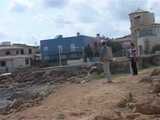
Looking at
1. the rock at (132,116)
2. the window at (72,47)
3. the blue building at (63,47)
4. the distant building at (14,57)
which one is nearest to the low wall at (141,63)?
the blue building at (63,47)

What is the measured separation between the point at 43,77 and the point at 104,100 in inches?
1833

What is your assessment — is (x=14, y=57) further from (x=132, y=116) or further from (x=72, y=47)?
(x=132, y=116)

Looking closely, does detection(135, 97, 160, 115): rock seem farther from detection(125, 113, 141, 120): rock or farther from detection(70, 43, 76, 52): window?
detection(70, 43, 76, 52): window

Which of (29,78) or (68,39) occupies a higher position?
(68,39)

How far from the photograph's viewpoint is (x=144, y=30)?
74.2m

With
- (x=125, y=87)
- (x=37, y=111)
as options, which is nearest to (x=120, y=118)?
(x=37, y=111)

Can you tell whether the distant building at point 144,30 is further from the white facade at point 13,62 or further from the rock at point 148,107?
→ the rock at point 148,107

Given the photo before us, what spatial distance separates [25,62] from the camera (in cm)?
8481

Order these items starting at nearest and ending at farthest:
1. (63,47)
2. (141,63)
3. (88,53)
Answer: (141,63) < (88,53) < (63,47)

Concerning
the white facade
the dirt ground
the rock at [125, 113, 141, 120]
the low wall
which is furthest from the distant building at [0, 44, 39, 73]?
the rock at [125, 113, 141, 120]

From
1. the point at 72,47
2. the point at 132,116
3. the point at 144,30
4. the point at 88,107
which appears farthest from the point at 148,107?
the point at 72,47

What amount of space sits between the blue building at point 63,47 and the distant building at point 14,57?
477 cm

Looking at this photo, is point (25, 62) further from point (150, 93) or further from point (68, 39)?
point (150, 93)

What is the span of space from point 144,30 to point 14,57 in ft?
76.9
